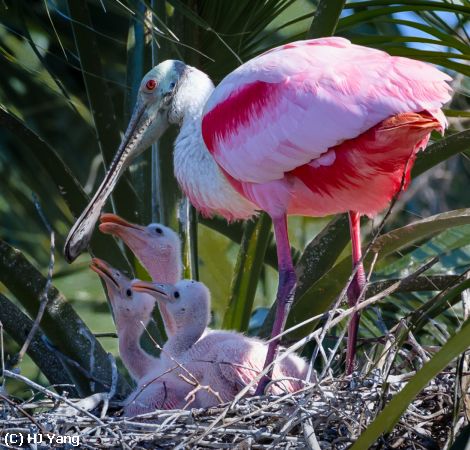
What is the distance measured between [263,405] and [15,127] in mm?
1882

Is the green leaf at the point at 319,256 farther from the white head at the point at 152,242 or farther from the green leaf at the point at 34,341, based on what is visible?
the green leaf at the point at 34,341

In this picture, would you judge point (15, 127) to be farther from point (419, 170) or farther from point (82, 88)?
point (82, 88)

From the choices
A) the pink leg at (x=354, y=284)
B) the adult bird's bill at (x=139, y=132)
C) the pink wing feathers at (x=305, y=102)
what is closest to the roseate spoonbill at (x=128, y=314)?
the adult bird's bill at (x=139, y=132)

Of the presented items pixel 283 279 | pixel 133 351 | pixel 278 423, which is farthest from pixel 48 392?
pixel 283 279

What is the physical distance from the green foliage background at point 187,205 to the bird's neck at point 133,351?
0.45 ft

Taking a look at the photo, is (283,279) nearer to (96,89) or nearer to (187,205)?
(187,205)

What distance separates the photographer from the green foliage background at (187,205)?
483cm

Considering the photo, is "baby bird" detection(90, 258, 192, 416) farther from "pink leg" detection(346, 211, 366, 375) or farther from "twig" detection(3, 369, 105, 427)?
"twig" detection(3, 369, 105, 427)

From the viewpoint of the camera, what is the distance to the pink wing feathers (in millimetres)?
4500

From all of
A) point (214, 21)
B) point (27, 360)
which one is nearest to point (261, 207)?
point (214, 21)

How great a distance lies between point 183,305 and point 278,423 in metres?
1.23

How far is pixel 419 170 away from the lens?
4.89m

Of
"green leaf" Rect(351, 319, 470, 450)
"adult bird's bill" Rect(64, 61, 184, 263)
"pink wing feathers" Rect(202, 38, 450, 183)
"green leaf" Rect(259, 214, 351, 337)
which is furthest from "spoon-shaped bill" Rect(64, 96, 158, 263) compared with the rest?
"green leaf" Rect(351, 319, 470, 450)

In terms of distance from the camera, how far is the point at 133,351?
5.21m
